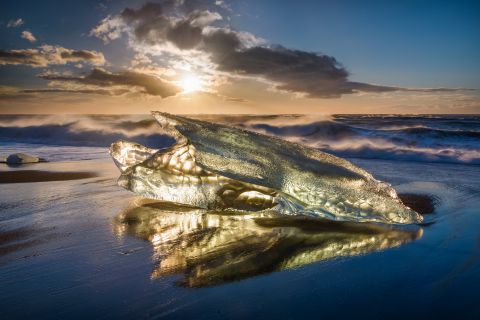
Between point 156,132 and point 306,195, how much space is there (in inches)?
488

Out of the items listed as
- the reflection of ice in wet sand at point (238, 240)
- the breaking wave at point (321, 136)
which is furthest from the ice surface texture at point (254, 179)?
the breaking wave at point (321, 136)

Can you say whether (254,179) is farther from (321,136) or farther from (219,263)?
(321,136)

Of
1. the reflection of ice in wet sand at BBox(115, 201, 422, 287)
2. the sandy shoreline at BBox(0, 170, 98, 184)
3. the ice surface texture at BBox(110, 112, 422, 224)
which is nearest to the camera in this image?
the reflection of ice in wet sand at BBox(115, 201, 422, 287)

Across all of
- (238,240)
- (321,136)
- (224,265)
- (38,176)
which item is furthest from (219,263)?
(321,136)

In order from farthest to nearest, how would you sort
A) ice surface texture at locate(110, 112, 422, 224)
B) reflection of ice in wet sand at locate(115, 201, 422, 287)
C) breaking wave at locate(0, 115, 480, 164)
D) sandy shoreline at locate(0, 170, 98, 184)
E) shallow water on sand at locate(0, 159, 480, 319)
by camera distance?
1. breaking wave at locate(0, 115, 480, 164)
2. sandy shoreline at locate(0, 170, 98, 184)
3. ice surface texture at locate(110, 112, 422, 224)
4. reflection of ice in wet sand at locate(115, 201, 422, 287)
5. shallow water on sand at locate(0, 159, 480, 319)

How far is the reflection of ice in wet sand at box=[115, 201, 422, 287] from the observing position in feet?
5.82

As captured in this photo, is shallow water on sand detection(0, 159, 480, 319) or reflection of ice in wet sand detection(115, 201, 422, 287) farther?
reflection of ice in wet sand detection(115, 201, 422, 287)

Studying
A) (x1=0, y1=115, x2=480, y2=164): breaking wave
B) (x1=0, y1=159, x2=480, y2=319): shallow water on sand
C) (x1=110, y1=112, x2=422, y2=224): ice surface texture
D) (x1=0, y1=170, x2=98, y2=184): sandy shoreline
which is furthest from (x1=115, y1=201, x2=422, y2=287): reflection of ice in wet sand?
(x1=0, y1=115, x2=480, y2=164): breaking wave

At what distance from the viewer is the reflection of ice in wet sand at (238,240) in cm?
177

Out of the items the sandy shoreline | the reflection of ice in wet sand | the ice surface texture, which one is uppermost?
the ice surface texture

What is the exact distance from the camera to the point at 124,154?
337 cm

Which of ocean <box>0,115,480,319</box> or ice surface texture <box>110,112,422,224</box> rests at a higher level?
ice surface texture <box>110,112,422,224</box>

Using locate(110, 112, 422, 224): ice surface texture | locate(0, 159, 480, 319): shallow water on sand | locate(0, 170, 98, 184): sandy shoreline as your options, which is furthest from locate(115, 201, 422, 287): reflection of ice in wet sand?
locate(0, 170, 98, 184): sandy shoreline

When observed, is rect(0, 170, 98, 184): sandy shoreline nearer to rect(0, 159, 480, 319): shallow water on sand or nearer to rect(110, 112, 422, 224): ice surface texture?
rect(0, 159, 480, 319): shallow water on sand
